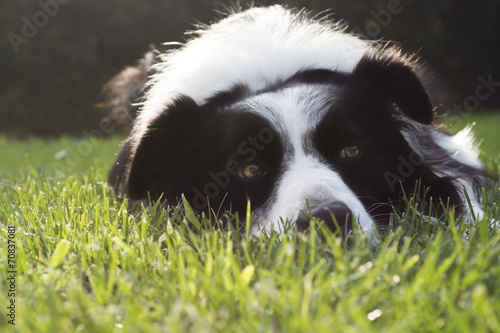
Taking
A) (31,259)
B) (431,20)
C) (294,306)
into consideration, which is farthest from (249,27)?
(431,20)

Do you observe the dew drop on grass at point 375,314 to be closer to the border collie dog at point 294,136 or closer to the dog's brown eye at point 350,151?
the border collie dog at point 294,136

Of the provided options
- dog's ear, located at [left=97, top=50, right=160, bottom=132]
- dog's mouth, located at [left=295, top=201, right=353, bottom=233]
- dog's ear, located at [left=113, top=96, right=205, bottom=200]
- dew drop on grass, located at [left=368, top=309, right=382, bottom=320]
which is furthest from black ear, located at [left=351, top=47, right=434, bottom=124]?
dog's ear, located at [left=97, top=50, right=160, bottom=132]

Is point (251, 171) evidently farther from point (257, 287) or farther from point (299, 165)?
point (257, 287)

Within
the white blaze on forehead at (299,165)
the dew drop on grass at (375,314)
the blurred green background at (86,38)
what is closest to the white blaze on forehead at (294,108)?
the white blaze on forehead at (299,165)

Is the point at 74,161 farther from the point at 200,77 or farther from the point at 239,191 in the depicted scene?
the point at 239,191

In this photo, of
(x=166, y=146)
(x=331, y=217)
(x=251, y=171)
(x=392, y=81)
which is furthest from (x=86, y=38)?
(x=331, y=217)

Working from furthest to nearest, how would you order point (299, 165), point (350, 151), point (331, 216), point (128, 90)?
point (128, 90), point (350, 151), point (299, 165), point (331, 216)
